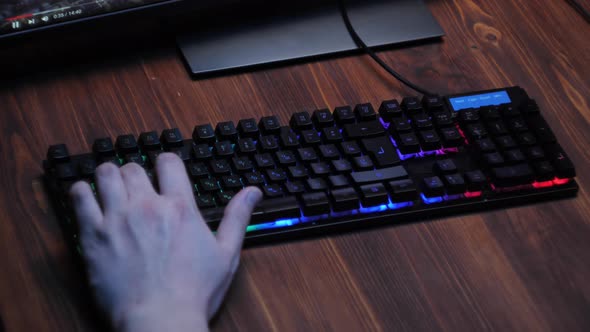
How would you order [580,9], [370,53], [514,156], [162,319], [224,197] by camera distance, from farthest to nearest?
[580,9] < [370,53] < [514,156] < [224,197] < [162,319]

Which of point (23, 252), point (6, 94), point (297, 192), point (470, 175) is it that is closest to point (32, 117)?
point (6, 94)

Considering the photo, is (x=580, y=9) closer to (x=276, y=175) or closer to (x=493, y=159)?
(x=493, y=159)

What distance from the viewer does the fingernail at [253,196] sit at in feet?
2.40

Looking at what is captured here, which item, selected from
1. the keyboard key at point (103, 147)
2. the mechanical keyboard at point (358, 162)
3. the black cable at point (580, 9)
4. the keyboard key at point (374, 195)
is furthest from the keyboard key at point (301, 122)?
the black cable at point (580, 9)

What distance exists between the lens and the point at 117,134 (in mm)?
838

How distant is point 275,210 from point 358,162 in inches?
4.8

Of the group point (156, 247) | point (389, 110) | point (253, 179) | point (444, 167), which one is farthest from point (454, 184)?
point (156, 247)

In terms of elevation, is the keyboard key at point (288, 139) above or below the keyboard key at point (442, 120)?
above

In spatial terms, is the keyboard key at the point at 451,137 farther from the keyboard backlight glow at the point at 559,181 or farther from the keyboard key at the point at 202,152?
the keyboard key at the point at 202,152

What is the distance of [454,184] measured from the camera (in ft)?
2.67

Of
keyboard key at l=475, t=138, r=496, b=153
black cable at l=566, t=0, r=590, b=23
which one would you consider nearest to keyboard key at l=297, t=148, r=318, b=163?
keyboard key at l=475, t=138, r=496, b=153

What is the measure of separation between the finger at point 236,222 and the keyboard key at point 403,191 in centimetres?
17

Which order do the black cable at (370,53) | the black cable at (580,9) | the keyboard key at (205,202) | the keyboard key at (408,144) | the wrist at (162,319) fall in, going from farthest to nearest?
the black cable at (580,9)
the black cable at (370,53)
the keyboard key at (408,144)
the keyboard key at (205,202)
the wrist at (162,319)

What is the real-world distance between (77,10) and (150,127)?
0.16 metres
